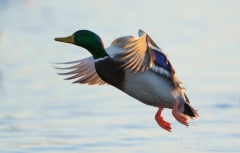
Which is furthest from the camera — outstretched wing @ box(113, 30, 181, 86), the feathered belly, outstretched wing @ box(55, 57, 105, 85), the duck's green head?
outstretched wing @ box(55, 57, 105, 85)

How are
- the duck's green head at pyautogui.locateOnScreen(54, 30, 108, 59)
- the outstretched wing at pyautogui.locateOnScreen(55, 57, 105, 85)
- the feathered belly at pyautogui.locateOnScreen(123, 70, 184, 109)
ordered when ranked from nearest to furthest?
the feathered belly at pyautogui.locateOnScreen(123, 70, 184, 109) → the duck's green head at pyautogui.locateOnScreen(54, 30, 108, 59) → the outstretched wing at pyautogui.locateOnScreen(55, 57, 105, 85)

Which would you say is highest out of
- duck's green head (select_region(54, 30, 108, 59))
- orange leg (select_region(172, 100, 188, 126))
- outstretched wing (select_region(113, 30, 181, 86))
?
duck's green head (select_region(54, 30, 108, 59))

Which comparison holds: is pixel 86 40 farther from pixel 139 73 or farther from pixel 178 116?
pixel 178 116

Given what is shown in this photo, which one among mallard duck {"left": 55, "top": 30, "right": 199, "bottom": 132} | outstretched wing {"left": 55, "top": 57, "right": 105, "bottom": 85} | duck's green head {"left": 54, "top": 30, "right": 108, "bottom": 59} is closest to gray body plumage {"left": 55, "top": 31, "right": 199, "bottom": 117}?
mallard duck {"left": 55, "top": 30, "right": 199, "bottom": 132}

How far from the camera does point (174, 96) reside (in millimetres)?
8562

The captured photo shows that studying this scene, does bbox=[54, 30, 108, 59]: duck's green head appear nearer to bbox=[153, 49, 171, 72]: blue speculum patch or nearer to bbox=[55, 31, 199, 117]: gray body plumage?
bbox=[55, 31, 199, 117]: gray body plumage

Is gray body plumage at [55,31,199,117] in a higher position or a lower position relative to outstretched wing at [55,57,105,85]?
lower

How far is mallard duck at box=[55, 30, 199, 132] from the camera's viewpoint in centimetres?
823

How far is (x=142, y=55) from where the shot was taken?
324 inches

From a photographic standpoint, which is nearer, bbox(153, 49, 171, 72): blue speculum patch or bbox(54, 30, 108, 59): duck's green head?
bbox(153, 49, 171, 72): blue speculum patch

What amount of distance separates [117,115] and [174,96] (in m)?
2.77

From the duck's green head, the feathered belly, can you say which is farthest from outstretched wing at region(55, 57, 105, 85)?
the feathered belly

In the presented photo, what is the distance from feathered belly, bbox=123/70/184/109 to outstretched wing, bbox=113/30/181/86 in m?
0.05

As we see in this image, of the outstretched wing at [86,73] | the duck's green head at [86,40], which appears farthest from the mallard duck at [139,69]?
the outstretched wing at [86,73]
